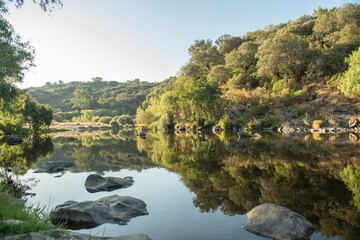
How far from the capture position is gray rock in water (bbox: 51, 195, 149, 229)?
502 centimetres

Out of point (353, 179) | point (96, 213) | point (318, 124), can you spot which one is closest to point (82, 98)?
point (318, 124)

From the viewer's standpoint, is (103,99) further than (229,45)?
Yes

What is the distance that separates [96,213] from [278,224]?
386 cm

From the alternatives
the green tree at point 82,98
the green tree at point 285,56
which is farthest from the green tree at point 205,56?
the green tree at point 82,98

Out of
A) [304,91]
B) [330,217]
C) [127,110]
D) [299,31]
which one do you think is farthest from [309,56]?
[127,110]

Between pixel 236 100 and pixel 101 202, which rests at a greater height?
pixel 236 100

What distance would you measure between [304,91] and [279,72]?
685 centimetres

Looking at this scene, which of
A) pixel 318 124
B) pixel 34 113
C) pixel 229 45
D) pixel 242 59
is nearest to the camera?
pixel 318 124

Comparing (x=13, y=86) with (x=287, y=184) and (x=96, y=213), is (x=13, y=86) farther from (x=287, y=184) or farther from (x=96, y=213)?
(x=287, y=184)

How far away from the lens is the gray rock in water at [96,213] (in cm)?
502

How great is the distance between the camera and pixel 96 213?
5223 mm

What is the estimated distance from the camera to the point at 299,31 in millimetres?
45656

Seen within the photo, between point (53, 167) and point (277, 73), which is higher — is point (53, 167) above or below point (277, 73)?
below

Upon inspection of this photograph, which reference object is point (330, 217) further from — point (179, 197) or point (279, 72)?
point (279, 72)
